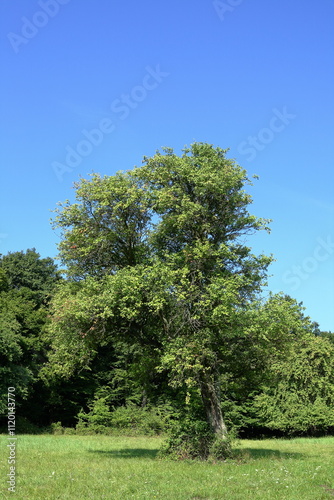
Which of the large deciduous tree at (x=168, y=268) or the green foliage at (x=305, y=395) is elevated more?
the large deciduous tree at (x=168, y=268)

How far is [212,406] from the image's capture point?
70.0ft

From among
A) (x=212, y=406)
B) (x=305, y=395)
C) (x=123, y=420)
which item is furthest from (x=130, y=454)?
(x=305, y=395)

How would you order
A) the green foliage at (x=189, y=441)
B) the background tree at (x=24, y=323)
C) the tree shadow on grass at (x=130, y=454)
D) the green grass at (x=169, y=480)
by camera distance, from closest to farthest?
the green grass at (x=169, y=480) < the green foliage at (x=189, y=441) < the tree shadow on grass at (x=130, y=454) < the background tree at (x=24, y=323)

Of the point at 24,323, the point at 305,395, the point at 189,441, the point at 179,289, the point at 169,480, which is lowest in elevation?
the point at 169,480

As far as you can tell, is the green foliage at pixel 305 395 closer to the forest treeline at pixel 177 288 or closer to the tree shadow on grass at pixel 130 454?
the tree shadow on grass at pixel 130 454

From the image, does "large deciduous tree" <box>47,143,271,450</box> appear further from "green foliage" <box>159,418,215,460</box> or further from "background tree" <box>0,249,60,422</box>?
"background tree" <box>0,249,60,422</box>

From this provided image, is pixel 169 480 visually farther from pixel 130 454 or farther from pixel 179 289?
pixel 130 454

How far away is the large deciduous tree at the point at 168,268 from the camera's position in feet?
66.3

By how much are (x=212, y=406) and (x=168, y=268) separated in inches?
266

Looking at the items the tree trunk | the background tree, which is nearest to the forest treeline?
the tree trunk

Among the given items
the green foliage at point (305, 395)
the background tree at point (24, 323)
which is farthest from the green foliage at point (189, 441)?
the green foliage at point (305, 395)

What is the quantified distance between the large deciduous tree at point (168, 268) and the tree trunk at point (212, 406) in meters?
0.05

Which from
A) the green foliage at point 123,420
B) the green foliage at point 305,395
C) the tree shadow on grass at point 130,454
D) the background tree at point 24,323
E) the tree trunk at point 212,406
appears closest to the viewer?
the tree trunk at point 212,406

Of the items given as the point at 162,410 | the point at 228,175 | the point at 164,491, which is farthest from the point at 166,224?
the point at 162,410
